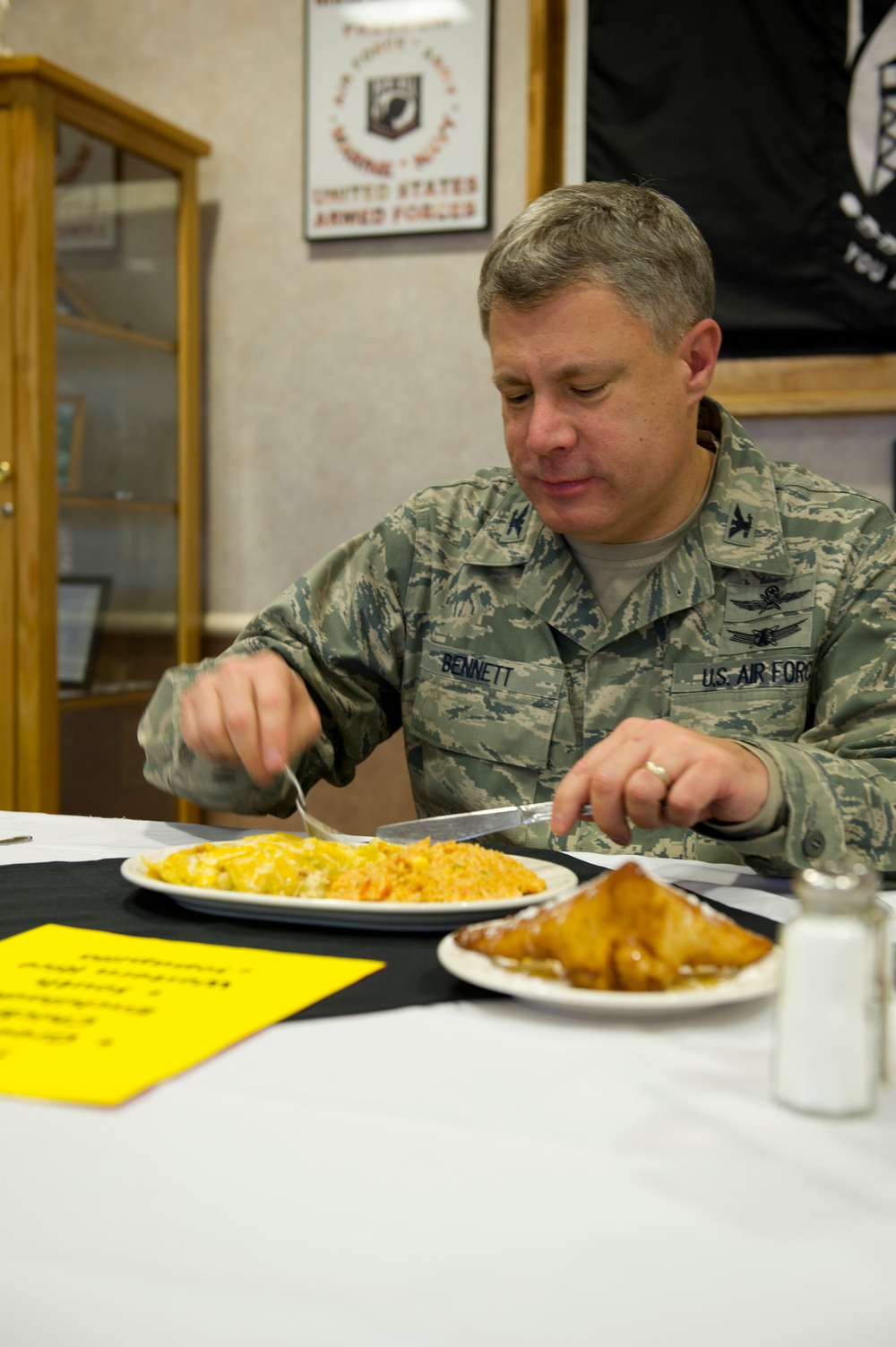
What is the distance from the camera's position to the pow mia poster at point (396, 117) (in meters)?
2.96

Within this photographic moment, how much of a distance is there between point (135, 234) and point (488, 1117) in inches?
114

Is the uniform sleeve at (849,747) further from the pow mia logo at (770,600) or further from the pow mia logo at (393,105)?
the pow mia logo at (393,105)

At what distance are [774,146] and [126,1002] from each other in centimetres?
244

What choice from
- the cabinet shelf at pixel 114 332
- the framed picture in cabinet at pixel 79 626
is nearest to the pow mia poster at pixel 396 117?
the cabinet shelf at pixel 114 332

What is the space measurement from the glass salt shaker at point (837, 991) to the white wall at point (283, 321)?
252cm

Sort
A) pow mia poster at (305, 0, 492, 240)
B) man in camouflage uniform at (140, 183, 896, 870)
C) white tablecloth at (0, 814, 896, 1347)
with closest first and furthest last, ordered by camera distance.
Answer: white tablecloth at (0, 814, 896, 1347) → man in camouflage uniform at (140, 183, 896, 870) → pow mia poster at (305, 0, 492, 240)

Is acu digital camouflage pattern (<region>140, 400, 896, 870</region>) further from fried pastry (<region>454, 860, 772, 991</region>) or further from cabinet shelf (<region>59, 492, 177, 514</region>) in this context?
cabinet shelf (<region>59, 492, 177, 514</region>)

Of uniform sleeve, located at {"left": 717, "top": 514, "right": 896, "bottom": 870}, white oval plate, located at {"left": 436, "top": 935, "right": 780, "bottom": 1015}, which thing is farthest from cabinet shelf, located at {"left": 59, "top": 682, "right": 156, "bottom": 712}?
white oval plate, located at {"left": 436, "top": 935, "right": 780, "bottom": 1015}

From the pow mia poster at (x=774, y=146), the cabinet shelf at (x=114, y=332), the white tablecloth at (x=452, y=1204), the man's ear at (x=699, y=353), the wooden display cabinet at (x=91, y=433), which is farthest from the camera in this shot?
the cabinet shelf at (x=114, y=332)

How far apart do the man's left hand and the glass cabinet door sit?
2.08 meters

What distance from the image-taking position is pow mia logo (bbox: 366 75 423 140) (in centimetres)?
301

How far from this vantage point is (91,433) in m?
2.96

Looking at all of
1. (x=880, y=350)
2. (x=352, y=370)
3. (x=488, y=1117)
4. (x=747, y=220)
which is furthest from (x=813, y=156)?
(x=488, y=1117)

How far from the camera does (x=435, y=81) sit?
2984mm
